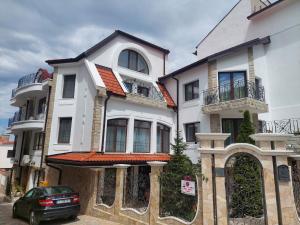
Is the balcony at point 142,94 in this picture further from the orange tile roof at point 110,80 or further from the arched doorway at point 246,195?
the arched doorway at point 246,195

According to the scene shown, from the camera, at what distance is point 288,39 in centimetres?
1451

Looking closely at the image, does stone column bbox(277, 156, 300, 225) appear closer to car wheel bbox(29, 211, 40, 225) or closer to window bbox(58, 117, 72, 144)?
car wheel bbox(29, 211, 40, 225)

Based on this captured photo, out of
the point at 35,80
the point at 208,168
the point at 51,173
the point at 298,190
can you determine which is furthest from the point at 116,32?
the point at 298,190

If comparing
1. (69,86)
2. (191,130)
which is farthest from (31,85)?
(191,130)

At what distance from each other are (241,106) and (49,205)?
10.5m

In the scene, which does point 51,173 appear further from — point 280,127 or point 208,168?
point 280,127

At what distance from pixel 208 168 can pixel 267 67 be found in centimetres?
1101

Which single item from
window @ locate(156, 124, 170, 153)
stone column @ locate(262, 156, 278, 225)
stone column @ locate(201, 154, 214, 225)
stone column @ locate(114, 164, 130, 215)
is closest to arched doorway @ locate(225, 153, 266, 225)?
stone column @ locate(201, 154, 214, 225)

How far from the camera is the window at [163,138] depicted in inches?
684

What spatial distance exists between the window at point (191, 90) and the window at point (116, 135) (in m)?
5.18

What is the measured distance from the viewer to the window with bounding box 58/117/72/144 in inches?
603

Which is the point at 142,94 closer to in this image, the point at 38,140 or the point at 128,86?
the point at 128,86

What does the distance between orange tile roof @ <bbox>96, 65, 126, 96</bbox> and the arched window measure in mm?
1837

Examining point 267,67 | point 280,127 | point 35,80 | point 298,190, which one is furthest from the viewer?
point 35,80
